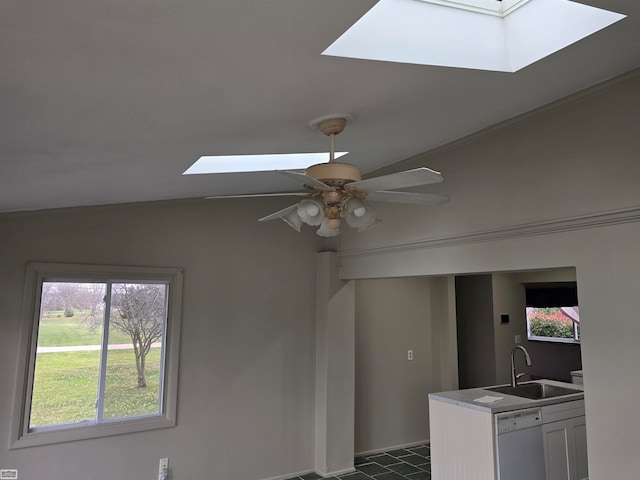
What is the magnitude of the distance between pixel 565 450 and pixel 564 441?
0.06m

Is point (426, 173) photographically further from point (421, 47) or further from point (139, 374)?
point (139, 374)

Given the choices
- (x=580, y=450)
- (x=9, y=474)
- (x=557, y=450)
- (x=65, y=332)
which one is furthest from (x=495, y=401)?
(x=9, y=474)

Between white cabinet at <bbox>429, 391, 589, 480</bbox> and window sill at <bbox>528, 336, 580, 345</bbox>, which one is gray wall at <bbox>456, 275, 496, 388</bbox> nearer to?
window sill at <bbox>528, 336, 580, 345</bbox>

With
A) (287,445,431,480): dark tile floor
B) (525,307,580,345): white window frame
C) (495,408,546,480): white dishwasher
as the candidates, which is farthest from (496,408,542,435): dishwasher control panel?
(525,307,580,345): white window frame

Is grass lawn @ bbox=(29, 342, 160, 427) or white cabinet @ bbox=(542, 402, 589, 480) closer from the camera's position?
white cabinet @ bbox=(542, 402, 589, 480)

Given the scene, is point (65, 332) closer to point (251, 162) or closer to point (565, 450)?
point (251, 162)

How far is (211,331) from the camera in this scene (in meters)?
4.16

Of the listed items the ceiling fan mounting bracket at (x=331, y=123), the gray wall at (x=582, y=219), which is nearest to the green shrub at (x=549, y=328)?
the gray wall at (x=582, y=219)

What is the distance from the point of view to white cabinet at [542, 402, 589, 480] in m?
3.26

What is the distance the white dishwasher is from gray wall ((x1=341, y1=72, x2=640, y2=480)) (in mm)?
729

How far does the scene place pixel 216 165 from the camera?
290 centimetres

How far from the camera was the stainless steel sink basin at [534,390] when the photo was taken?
376 cm

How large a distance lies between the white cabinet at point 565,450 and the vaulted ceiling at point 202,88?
2.38 metres

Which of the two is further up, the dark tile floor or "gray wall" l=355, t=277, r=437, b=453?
"gray wall" l=355, t=277, r=437, b=453
